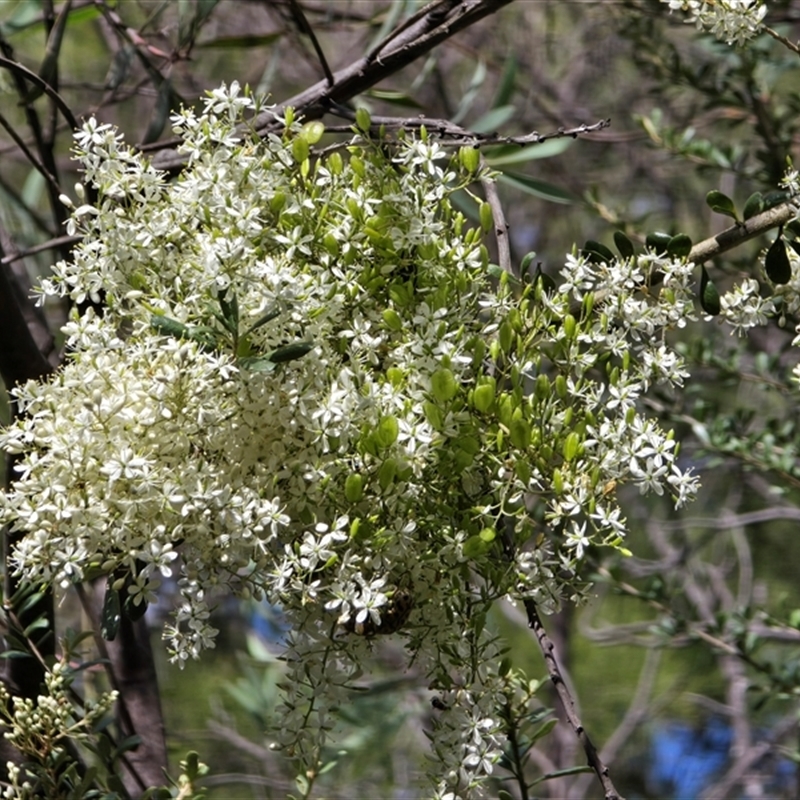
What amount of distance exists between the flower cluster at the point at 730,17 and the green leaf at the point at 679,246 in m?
0.25

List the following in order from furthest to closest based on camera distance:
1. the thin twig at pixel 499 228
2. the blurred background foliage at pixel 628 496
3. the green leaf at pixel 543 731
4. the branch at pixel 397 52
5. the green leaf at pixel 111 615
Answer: the blurred background foliage at pixel 628 496, the branch at pixel 397 52, the green leaf at pixel 543 731, the thin twig at pixel 499 228, the green leaf at pixel 111 615

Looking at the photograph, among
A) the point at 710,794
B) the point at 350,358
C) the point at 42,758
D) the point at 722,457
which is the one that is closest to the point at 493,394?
the point at 350,358

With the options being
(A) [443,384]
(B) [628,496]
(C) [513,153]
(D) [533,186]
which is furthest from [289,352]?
(B) [628,496]

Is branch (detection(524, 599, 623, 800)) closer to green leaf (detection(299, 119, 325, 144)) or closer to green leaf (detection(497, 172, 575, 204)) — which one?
green leaf (detection(299, 119, 325, 144))

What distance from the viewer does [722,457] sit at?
2012 mm

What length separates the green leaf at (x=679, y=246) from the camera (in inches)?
41.4

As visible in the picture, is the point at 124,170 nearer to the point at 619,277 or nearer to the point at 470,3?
the point at 619,277

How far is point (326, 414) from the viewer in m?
0.87

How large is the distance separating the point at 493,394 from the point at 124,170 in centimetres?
36

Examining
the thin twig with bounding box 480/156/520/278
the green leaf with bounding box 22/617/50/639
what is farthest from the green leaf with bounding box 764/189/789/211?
the green leaf with bounding box 22/617/50/639

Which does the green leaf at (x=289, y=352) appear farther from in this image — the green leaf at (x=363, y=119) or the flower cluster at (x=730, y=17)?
the flower cluster at (x=730, y=17)

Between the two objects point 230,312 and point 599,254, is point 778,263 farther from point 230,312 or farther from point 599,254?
point 230,312

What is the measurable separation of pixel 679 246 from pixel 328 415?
397 mm

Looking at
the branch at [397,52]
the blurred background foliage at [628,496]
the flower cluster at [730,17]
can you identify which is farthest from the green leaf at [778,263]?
the blurred background foliage at [628,496]
